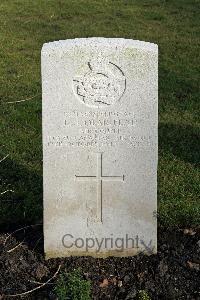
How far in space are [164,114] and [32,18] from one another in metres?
5.89

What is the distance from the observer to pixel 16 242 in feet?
16.4

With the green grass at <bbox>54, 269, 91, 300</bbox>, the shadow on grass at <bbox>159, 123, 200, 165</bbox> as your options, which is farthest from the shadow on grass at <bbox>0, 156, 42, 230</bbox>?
the shadow on grass at <bbox>159, 123, 200, 165</bbox>

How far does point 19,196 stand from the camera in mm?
5895

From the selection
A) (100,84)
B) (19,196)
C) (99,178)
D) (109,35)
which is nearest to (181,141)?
(19,196)

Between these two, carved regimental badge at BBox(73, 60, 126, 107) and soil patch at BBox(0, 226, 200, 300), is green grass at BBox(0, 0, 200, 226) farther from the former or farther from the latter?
carved regimental badge at BBox(73, 60, 126, 107)

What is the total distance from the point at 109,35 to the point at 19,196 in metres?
6.24

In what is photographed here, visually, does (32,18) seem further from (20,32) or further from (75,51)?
(75,51)

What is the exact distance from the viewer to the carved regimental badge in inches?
173

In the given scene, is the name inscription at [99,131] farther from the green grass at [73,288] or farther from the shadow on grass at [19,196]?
the shadow on grass at [19,196]

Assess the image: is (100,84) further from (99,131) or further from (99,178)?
(99,178)

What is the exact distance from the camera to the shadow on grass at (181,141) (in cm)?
670

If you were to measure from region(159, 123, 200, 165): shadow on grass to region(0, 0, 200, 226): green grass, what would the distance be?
0.01 m

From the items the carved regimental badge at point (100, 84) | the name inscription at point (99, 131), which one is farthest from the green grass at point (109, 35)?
the carved regimental badge at point (100, 84)

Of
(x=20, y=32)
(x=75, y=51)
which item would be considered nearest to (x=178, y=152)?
(x=75, y=51)
